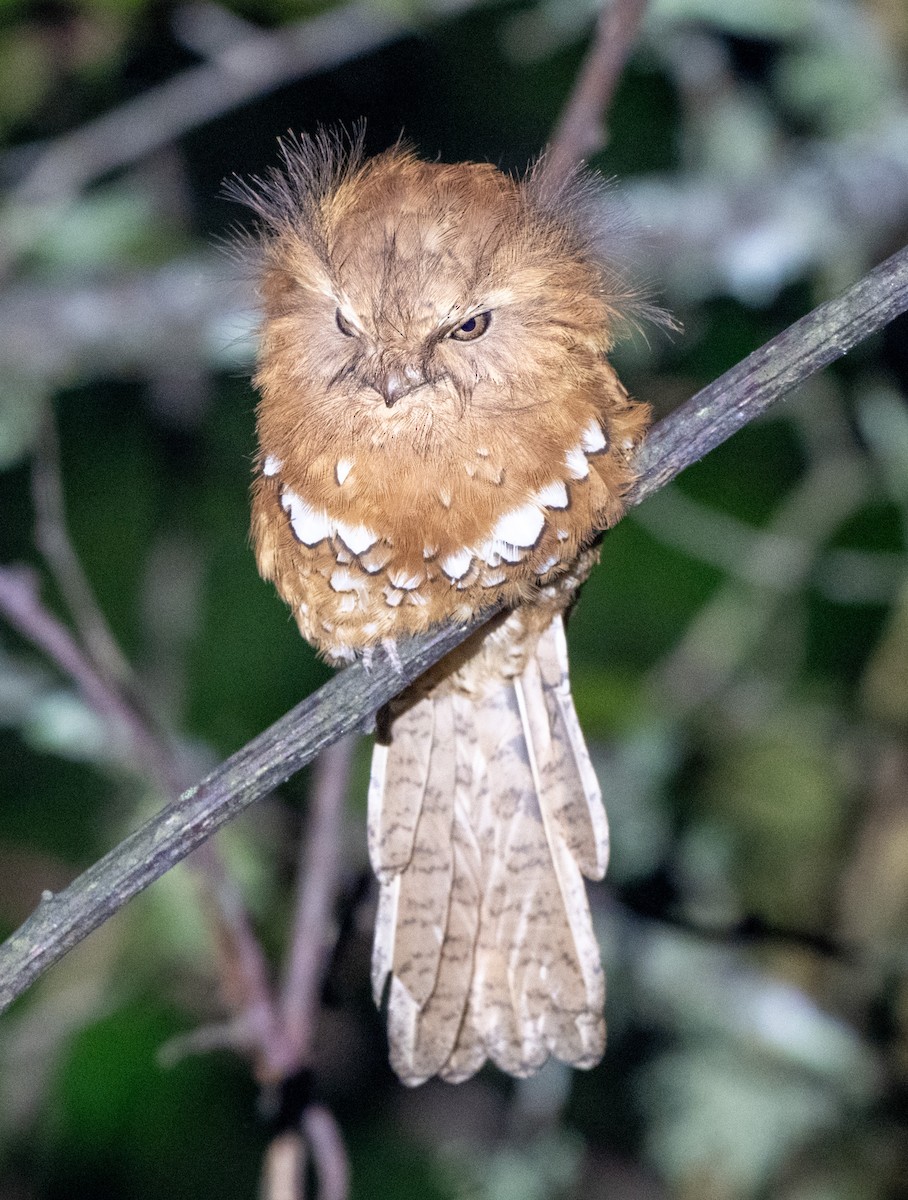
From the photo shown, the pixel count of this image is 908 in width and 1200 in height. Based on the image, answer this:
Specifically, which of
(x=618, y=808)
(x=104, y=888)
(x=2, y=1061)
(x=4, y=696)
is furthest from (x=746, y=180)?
(x=2, y=1061)

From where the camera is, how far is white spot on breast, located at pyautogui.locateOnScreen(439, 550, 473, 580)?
1.82m

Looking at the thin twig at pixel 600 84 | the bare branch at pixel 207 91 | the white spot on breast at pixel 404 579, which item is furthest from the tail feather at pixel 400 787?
the bare branch at pixel 207 91

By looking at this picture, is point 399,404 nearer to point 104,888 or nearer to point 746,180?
point 104,888

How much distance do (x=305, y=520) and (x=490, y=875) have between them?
2.65 ft

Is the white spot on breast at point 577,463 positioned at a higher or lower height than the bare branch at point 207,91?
lower

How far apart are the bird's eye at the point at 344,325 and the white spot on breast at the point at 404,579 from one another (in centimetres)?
35

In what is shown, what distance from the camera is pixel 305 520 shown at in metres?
1.90

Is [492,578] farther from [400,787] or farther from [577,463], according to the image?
[400,787]

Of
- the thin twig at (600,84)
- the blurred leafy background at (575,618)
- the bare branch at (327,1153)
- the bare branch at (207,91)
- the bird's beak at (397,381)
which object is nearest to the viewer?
the bird's beak at (397,381)

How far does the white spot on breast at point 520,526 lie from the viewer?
1813mm

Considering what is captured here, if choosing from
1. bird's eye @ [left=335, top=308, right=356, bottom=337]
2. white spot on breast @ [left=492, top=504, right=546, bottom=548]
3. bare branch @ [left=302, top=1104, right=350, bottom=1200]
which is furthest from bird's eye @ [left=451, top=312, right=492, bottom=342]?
bare branch @ [left=302, top=1104, right=350, bottom=1200]

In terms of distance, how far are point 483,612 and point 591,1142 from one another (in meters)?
2.56

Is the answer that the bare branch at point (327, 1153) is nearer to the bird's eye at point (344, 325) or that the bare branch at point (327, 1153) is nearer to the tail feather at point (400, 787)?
the tail feather at point (400, 787)

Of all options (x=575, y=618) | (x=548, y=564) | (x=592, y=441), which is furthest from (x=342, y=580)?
(x=575, y=618)
